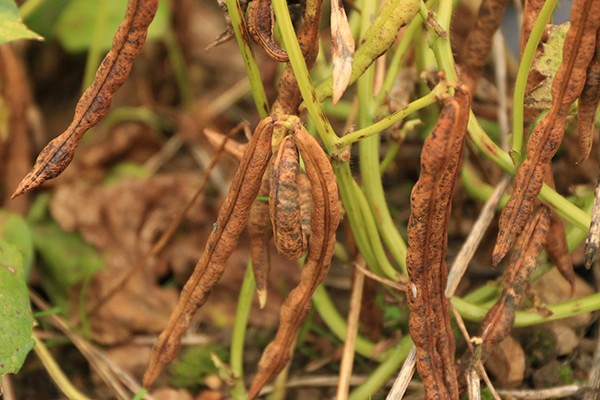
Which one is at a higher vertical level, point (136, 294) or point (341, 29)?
point (341, 29)

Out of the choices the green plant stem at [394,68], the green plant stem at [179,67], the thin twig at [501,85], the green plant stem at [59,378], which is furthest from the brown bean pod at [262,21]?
the green plant stem at [179,67]

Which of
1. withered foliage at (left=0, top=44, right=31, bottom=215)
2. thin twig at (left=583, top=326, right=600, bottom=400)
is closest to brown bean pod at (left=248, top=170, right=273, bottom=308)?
thin twig at (left=583, top=326, right=600, bottom=400)

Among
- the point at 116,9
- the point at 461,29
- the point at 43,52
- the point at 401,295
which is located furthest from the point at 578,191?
the point at 43,52

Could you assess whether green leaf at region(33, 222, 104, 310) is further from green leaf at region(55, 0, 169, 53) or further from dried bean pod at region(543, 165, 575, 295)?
dried bean pod at region(543, 165, 575, 295)

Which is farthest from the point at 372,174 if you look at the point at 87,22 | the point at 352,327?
the point at 87,22

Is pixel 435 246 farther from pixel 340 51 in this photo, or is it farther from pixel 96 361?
pixel 96 361

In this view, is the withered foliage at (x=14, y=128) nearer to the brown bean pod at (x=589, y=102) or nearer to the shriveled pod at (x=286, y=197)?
the shriveled pod at (x=286, y=197)

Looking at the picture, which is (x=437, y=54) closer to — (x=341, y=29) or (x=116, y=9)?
(x=341, y=29)
